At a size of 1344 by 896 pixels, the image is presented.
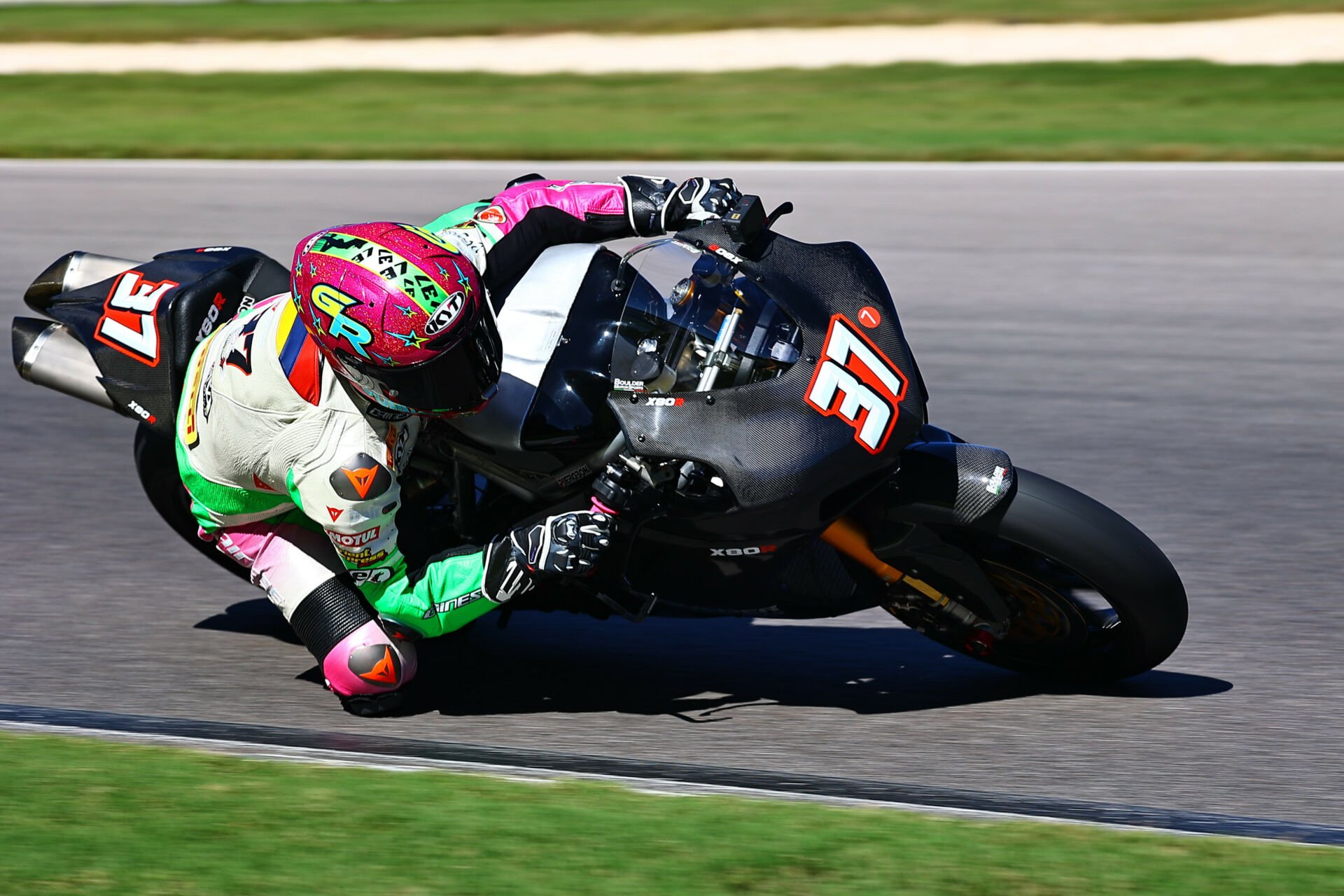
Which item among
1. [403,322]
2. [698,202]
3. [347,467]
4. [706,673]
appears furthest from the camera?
[706,673]

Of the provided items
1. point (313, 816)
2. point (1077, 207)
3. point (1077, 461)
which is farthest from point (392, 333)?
point (1077, 207)

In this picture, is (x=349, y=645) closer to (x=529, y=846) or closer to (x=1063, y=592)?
(x=529, y=846)

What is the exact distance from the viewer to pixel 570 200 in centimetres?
463

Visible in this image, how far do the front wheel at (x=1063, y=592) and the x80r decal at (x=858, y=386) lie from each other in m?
0.39

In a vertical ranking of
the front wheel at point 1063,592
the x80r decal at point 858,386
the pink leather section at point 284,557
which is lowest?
the pink leather section at point 284,557

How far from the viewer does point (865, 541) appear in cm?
416

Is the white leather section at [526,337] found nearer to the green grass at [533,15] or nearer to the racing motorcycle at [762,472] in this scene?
the racing motorcycle at [762,472]

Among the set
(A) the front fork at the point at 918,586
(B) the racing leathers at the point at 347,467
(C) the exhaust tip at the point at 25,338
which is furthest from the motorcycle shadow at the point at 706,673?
(C) the exhaust tip at the point at 25,338

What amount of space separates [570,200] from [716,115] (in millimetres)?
8266

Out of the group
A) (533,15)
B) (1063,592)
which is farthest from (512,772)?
(533,15)

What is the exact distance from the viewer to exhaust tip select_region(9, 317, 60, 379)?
4930 millimetres

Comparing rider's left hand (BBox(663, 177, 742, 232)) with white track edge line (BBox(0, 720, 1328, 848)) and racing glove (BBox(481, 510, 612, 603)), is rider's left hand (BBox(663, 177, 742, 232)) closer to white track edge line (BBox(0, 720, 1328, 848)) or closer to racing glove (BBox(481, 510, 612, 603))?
racing glove (BBox(481, 510, 612, 603))

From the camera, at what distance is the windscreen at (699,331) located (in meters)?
3.90

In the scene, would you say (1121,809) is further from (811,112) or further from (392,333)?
(811,112)
